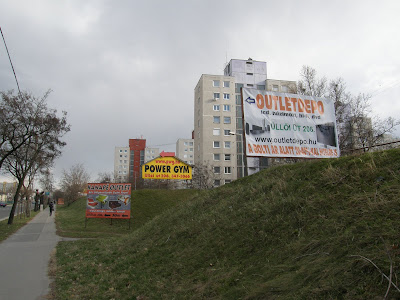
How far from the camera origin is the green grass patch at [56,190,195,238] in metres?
18.4

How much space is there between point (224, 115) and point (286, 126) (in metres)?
54.0

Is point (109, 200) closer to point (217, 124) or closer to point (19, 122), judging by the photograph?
point (19, 122)

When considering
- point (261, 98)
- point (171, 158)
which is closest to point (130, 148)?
point (171, 158)

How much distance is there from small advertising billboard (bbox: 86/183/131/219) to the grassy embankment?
31.4 feet

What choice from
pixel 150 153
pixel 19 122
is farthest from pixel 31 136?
pixel 150 153

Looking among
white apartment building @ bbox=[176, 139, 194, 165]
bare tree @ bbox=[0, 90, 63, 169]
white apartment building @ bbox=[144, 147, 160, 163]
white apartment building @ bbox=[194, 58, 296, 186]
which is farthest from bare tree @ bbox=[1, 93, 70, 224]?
white apartment building @ bbox=[144, 147, 160, 163]

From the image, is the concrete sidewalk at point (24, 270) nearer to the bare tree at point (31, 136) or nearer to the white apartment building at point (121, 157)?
the bare tree at point (31, 136)

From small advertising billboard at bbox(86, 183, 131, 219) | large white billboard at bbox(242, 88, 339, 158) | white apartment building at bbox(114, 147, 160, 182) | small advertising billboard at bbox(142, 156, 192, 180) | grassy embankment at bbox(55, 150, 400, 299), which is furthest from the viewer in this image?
white apartment building at bbox(114, 147, 160, 182)

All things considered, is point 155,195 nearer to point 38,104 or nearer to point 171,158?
point 171,158

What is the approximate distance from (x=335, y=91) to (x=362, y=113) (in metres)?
3.01

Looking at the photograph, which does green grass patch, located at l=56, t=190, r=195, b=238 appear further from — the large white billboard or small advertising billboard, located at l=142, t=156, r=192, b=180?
the large white billboard

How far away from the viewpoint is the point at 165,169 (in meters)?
29.2

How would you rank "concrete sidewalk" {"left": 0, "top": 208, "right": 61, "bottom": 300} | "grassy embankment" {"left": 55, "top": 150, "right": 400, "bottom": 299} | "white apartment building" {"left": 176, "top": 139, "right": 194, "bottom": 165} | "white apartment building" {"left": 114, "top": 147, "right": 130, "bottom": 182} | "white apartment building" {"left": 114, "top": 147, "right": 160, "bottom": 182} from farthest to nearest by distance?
"white apartment building" {"left": 114, "top": 147, "right": 130, "bottom": 182} < "white apartment building" {"left": 114, "top": 147, "right": 160, "bottom": 182} < "white apartment building" {"left": 176, "top": 139, "right": 194, "bottom": 165} < "concrete sidewalk" {"left": 0, "top": 208, "right": 61, "bottom": 300} < "grassy embankment" {"left": 55, "top": 150, "right": 400, "bottom": 299}

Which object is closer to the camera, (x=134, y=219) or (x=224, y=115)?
(x=134, y=219)
